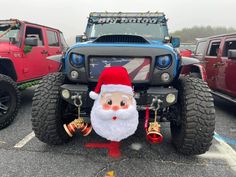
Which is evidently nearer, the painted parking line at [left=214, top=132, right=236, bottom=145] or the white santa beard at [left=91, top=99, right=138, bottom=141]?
the white santa beard at [left=91, top=99, right=138, bottom=141]

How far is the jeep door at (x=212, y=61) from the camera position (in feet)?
19.8

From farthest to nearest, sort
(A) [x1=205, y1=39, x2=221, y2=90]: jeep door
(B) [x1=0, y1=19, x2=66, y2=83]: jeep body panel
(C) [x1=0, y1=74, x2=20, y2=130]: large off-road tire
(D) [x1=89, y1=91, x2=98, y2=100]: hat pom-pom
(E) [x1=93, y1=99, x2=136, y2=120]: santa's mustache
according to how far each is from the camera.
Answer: (A) [x1=205, y1=39, x2=221, y2=90]: jeep door < (B) [x1=0, y1=19, x2=66, y2=83]: jeep body panel < (C) [x1=0, y1=74, x2=20, y2=130]: large off-road tire < (D) [x1=89, y1=91, x2=98, y2=100]: hat pom-pom < (E) [x1=93, y1=99, x2=136, y2=120]: santa's mustache

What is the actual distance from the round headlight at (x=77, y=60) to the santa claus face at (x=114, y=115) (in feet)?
2.00

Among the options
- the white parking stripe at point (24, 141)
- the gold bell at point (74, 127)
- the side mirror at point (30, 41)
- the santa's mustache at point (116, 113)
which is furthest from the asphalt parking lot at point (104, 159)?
the side mirror at point (30, 41)

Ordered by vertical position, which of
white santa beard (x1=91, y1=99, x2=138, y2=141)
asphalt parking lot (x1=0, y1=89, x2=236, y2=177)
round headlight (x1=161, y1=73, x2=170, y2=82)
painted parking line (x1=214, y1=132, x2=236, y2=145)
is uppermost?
round headlight (x1=161, y1=73, x2=170, y2=82)

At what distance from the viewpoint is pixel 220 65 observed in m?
5.72

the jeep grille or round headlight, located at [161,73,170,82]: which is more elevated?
the jeep grille

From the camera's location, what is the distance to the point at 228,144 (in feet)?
12.9

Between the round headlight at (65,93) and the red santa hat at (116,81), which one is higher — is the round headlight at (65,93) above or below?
below

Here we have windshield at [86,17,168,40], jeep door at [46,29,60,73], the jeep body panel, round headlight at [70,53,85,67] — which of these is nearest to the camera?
round headlight at [70,53,85,67]

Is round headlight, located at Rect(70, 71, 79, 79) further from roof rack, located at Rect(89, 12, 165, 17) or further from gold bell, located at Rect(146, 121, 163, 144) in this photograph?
roof rack, located at Rect(89, 12, 165, 17)

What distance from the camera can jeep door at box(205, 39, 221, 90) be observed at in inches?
237

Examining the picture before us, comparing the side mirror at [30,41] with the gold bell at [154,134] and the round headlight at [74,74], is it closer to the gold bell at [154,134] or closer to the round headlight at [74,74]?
the round headlight at [74,74]

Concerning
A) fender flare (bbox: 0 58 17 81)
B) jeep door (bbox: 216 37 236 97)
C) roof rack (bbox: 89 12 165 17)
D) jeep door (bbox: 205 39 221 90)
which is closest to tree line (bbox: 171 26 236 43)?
jeep door (bbox: 205 39 221 90)
